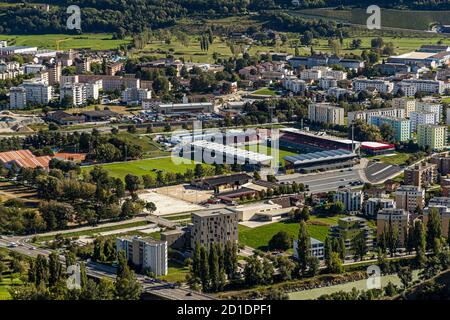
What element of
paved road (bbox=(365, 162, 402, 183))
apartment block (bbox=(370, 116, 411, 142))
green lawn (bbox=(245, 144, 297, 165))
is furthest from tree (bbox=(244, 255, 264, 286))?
apartment block (bbox=(370, 116, 411, 142))

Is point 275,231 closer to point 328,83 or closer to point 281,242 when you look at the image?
point 281,242

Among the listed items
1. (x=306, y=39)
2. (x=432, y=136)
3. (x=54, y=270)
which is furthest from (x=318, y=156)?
(x=306, y=39)

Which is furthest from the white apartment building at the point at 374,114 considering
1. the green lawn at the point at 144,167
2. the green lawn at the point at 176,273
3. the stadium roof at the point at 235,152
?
the green lawn at the point at 176,273

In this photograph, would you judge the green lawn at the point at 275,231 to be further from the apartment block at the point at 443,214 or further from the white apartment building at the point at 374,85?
the white apartment building at the point at 374,85

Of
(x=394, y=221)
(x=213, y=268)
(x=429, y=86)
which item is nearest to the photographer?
(x=213, y=268)
